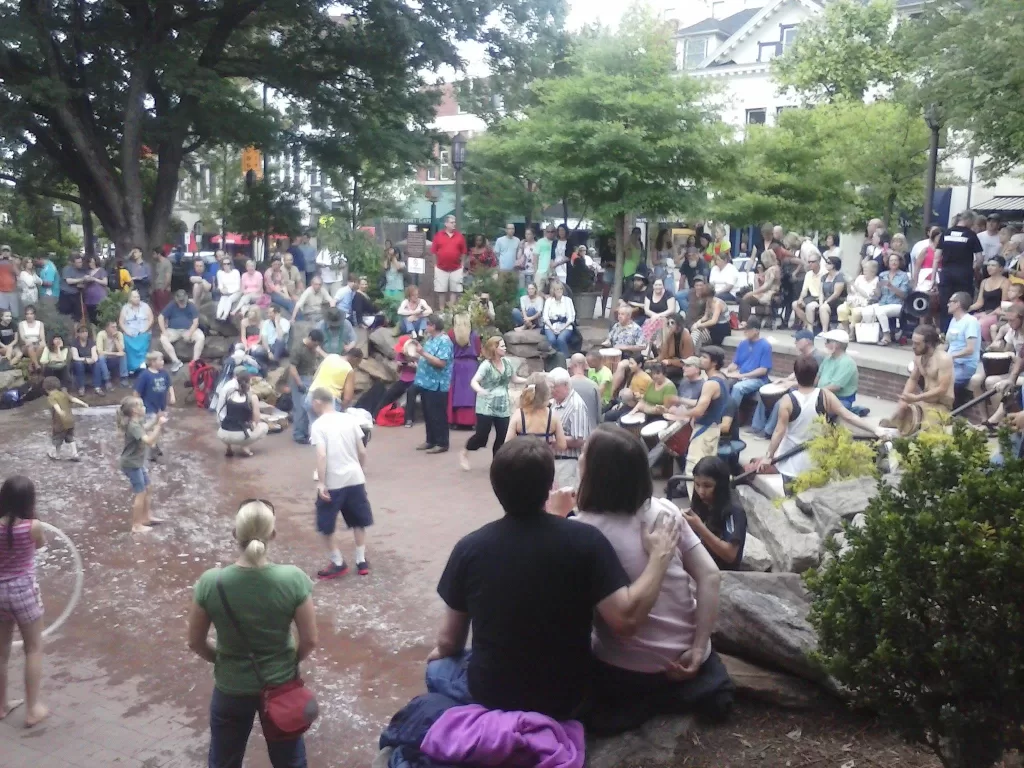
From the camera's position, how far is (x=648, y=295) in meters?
18.4

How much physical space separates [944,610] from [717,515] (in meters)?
2.66

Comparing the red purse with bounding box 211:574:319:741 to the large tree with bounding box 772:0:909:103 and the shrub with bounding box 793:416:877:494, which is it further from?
the large tree with bounding box 772:0:909:103

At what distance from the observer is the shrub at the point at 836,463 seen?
818 cm

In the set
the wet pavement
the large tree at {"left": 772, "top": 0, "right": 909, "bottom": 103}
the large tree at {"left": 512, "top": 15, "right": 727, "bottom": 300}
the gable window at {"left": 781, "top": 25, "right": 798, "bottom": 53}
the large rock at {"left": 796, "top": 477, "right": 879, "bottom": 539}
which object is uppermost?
the gable window at {"left": 781, "top": 25, "right": 798, "bottom": 53}

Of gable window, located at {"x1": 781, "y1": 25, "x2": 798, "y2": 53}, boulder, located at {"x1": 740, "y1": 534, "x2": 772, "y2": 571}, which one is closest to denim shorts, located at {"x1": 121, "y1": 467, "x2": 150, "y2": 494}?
boulder, located at {"x1": 740, "y1": 534, "x2": 772, "y2": 571}

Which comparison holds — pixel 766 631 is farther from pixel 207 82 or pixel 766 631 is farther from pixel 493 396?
pixel 207 82

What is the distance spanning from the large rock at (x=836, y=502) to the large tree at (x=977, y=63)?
8281mm

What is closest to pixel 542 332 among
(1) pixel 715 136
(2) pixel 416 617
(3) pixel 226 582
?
(1) pixel 715 136

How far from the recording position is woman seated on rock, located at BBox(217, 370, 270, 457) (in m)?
13.2

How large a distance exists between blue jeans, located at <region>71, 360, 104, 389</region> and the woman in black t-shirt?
14228mm

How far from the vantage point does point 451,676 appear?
3.93 meters

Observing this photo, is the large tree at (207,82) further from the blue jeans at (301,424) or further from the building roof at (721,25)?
the building roof at (721,25)

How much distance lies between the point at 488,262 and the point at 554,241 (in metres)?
1.41

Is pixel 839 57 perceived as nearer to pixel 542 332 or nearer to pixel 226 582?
pixel 542 332
